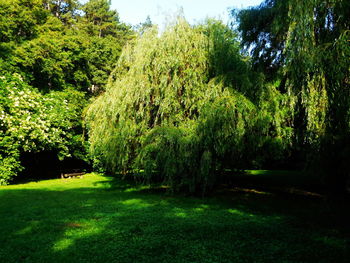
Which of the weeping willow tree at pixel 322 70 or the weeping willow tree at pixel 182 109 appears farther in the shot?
the weeping willow tree at pixel 182 109

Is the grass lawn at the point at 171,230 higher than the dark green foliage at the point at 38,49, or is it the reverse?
the dark green foliage at the point at 38,49

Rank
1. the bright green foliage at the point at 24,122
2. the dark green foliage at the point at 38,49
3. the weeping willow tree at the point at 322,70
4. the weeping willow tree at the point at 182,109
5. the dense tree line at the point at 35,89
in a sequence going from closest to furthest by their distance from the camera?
the weeping willow tree at the point at 322,70 < the weeping willow tree at the point at 182,109 < the bright green foliage at the point at 24,122 < the dense tree line at the point at 35,89 < the dark green foliage at the point at 38,49

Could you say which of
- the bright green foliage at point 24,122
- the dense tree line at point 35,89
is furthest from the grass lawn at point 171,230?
the dense tree line at point 35,89

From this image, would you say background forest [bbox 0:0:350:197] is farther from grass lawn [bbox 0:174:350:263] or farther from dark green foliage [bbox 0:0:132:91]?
dark green foliage [bbox 0:0:132:91]

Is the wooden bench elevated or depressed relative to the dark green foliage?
depressed

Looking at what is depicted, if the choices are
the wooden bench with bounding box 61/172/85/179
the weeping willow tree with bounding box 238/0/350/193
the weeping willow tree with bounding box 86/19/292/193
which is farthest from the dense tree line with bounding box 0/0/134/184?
the weeping willow tree with bounding box 238/0/350/193

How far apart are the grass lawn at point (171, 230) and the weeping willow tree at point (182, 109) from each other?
1.46 m

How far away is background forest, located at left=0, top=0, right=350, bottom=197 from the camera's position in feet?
21.5

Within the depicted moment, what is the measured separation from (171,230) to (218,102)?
449 cm

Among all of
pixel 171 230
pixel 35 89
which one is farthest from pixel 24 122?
pixel 171 230

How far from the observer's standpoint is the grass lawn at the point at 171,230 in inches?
177

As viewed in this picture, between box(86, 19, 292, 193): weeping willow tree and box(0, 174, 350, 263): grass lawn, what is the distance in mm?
1460

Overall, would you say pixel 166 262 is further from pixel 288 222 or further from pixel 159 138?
pixel 159 138

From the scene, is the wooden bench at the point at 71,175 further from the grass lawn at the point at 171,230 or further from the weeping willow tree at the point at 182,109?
the grass lawn at the point at 171,230
